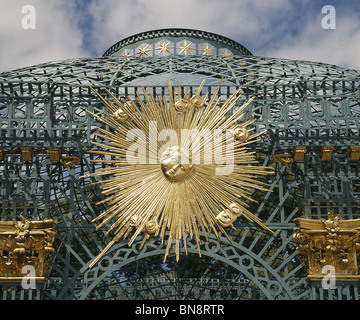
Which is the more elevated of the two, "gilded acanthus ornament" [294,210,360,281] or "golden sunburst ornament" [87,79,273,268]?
"golden sunburst ornament" [87,79,273,268]

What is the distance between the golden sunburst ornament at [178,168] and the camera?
53.2 ft

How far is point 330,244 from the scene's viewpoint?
16.1 m

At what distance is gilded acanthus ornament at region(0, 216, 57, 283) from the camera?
53.0 feet

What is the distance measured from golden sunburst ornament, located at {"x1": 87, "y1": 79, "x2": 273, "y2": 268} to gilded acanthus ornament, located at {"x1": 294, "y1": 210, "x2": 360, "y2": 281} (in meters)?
1.04

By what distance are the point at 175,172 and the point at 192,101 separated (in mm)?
1614

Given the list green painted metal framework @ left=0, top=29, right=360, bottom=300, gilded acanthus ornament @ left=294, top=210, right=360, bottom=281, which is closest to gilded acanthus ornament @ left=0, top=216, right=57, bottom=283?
green painted metal framework @ left=0, top=29, right=360, bottom=300

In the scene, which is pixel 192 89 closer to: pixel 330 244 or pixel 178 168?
pixel 178 168

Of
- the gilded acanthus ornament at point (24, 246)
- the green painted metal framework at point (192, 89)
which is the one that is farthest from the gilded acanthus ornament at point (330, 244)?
the gilded acanthus ornament at point (24, 246)

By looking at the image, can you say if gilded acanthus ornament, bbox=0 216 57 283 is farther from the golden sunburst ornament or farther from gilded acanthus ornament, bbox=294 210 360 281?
gilded acanthus ornament, bbox=294 210 360 281

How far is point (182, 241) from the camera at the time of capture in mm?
17156

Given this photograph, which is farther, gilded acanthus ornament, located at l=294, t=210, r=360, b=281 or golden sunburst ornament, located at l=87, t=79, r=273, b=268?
golden sunburst ornament, located at l=87, t=79, r=273, b=268

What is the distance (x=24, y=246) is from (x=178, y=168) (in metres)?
3.73

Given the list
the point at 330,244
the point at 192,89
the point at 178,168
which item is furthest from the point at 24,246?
the point at 330,244

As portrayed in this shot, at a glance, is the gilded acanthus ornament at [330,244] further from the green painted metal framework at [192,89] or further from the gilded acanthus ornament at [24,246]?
the gilded acanthus ornament at [24,246]
